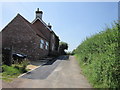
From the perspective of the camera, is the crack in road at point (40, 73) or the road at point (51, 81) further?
the crack in road at point (40, 73)

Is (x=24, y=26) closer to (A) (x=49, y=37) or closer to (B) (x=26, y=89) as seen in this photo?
(A) (x=49, y=37)

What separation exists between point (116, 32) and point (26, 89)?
15.3 ft

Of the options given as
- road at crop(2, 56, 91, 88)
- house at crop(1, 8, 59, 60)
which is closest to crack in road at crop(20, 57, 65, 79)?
road at crop(2, 56, 91, 88)

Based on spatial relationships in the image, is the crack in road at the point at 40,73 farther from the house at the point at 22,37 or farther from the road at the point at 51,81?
the house at the point at 22,37

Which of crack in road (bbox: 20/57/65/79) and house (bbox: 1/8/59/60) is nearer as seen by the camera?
crack in road (bbox: 20/57/65/79)

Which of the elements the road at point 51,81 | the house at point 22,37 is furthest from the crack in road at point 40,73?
the house at point 22,37

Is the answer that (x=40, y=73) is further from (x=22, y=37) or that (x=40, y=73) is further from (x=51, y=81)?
(x=22, y=37)

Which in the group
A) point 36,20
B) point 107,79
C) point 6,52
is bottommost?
point 107,79

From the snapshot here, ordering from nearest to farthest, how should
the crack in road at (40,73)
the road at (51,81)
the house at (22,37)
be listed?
the road at (51,81) < the crack in road at (40,73) < the house at (22,37)

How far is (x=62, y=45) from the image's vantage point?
4656 centimetres

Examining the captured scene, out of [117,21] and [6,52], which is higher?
[117,21]

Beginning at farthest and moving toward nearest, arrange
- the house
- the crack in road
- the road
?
the house → the crack in road → the road

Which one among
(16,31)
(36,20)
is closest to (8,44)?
(16,31)

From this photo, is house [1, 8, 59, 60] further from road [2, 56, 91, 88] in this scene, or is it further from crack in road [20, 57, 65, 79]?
road [2, 56, 91, 88]
